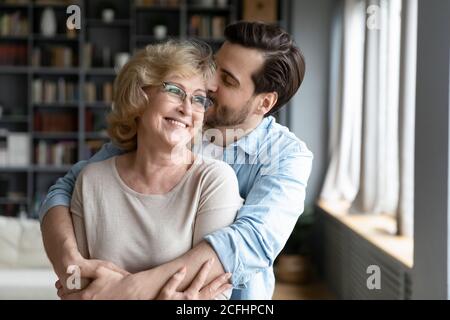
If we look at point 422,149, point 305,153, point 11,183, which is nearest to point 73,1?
point 11,183

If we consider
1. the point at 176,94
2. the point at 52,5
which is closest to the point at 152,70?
the point at 176,94

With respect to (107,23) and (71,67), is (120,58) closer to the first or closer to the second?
(107,23)

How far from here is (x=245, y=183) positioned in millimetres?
1491

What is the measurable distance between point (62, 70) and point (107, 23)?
2.11 feet

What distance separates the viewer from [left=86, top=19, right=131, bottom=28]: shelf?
6.41m

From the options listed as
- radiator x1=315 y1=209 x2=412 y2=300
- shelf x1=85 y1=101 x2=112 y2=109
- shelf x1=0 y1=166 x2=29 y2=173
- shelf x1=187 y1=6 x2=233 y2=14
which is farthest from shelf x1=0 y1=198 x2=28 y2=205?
radiator x1=315 y1=209 x2=412 y2=300

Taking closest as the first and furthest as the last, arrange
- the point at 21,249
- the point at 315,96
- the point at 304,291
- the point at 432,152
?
the point at 432,152 → the point at 21,249 → the point at 304,291 → the point at 315,96

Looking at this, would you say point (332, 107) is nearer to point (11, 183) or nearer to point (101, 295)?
point (11, 183)

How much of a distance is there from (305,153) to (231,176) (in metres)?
0.24

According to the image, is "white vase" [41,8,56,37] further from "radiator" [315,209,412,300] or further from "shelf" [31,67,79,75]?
"radiator" [315,209,412,300]

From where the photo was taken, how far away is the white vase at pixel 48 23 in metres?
6.37

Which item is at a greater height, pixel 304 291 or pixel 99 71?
pixel 99 71

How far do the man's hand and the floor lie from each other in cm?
349

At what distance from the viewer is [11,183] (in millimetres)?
6605
